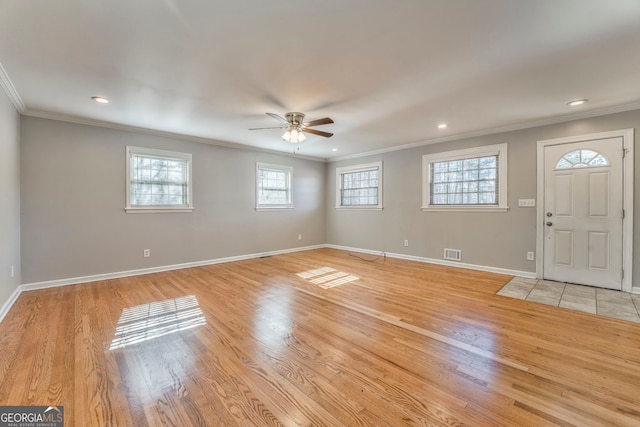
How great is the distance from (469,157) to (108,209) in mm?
6352

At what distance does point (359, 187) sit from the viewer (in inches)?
272

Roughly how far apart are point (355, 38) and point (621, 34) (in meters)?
2.04

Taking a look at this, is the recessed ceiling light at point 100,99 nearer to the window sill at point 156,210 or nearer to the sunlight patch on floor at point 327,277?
the window sill at point 156,210

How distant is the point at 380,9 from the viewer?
1.81 metres

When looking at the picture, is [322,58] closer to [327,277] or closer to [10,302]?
[327,277]

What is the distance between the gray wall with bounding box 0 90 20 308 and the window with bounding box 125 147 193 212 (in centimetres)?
125

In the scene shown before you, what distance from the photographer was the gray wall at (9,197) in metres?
2.88

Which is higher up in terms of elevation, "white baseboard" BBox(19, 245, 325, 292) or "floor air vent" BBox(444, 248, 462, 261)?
"floor air vent" BBox(444, 248, 462, 261)

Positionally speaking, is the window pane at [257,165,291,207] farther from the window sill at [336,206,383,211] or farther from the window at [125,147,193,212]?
the window at [125,147,193,212]

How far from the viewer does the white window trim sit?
4609mm

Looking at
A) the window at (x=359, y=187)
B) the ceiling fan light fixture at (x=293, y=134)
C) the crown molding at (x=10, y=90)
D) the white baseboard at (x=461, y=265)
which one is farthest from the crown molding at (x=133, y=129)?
the white baseboard at (x=461, y=265)

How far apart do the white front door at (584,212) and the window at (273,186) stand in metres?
5.09

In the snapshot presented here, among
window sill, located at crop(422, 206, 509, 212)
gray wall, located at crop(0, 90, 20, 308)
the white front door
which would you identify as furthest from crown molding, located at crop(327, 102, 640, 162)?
gray wall, located at crop(0, 90, 20, 308)

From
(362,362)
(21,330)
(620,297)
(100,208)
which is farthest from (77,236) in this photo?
(620,297)
